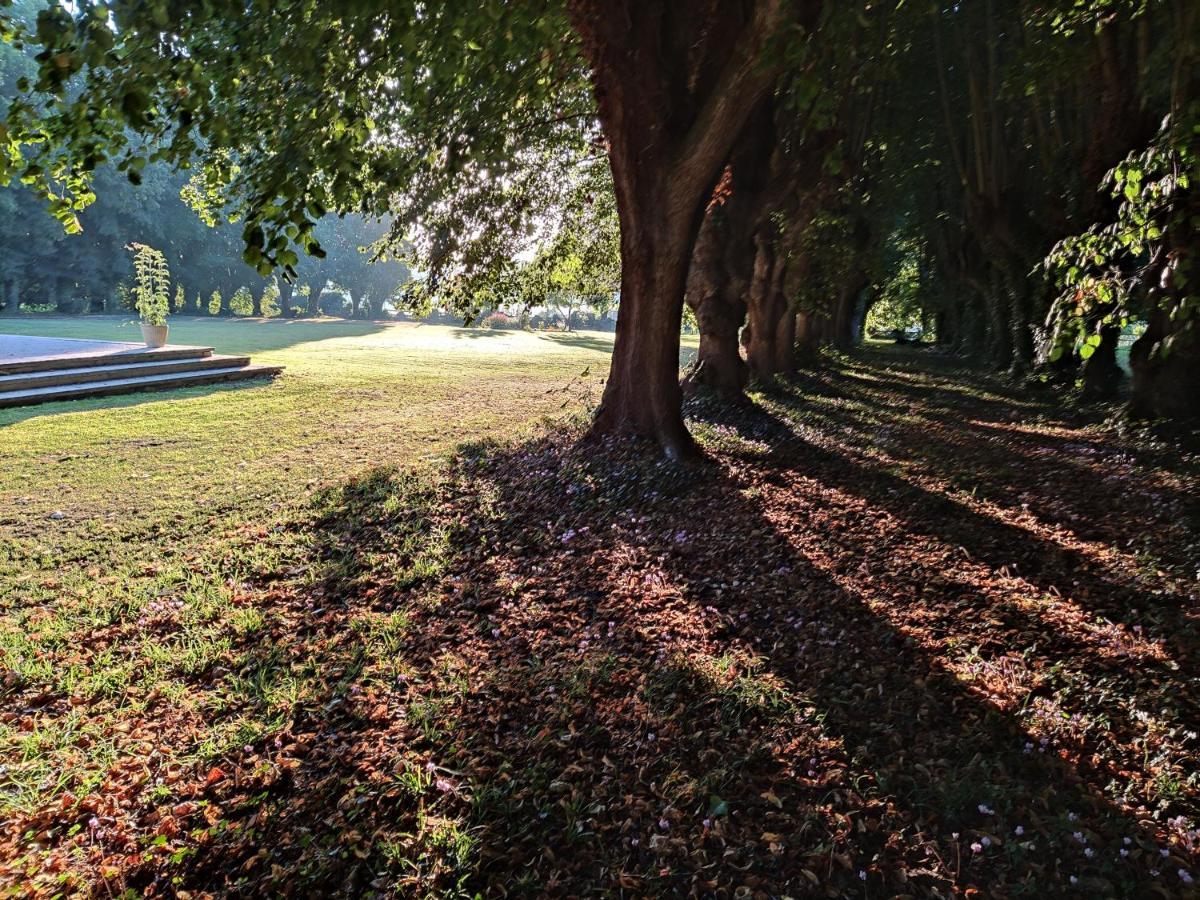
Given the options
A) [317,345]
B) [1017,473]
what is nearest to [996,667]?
[1017,473]

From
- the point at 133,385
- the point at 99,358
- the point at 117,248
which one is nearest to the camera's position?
the point at 133,385

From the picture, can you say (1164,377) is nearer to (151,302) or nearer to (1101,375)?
(1101,375)

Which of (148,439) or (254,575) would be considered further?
(148,439)

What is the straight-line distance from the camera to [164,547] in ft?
19.7

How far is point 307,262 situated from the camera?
59.9m

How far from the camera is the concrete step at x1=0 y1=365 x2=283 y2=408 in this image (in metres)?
12.6

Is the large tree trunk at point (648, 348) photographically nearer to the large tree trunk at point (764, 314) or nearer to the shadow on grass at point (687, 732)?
the shadow on grass at point (687, 732)

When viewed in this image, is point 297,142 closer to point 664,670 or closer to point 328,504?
point 664,670

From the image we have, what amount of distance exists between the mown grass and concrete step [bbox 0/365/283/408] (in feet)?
1.61

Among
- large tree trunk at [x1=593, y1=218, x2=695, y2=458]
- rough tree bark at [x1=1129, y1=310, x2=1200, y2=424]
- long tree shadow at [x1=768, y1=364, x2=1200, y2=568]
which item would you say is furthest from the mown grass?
rough tree bark at [x1=1129, y1=310, x2=1200, y2=424]

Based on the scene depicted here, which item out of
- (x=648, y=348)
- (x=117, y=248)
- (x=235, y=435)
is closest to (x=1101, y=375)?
(x=648, y=348)

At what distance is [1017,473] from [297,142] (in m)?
7.69

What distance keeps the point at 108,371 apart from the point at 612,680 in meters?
15.9

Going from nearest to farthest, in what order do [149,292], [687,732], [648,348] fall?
1. [687,732]
2. [648,348]
3. [149,292]
